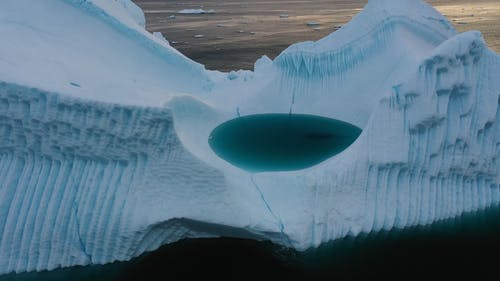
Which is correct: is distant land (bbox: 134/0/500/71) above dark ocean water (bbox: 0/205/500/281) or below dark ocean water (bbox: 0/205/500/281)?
above

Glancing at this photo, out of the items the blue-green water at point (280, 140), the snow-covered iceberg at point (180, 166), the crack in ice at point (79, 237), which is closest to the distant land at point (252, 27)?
the blue-green water at point (280, 140)

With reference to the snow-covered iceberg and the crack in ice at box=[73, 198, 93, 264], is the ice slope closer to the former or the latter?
the snow-covered iceberg

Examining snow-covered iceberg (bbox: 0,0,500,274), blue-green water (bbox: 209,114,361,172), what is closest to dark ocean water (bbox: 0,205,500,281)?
snow-covered iceberg (bbox: 0,0,500,274)

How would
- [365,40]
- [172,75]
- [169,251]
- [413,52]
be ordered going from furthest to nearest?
[172,75] → [365,40] → [413,52] → [169,251]

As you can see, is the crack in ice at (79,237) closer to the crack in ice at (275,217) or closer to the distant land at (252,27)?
the crack in ice at (275,217)

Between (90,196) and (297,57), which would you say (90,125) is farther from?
(297,57)

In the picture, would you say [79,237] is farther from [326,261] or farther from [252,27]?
[252,27]

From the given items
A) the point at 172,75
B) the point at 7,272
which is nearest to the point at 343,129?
the point at 172,75
